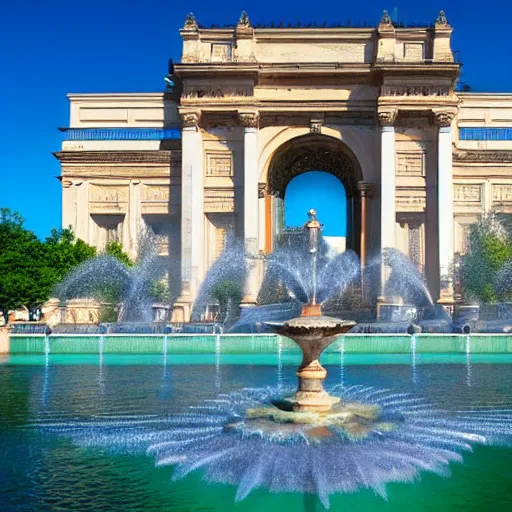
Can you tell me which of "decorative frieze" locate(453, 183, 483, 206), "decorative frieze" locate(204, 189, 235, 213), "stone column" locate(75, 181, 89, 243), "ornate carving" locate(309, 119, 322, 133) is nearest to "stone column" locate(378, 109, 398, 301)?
"ornate carving" locate(309, 119, 322, 133)

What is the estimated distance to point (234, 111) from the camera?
26781mm

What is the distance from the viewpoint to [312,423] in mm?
7391

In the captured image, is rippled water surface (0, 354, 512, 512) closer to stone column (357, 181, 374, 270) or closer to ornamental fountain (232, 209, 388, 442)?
ornamental fountain (232, 209, 388, 442)

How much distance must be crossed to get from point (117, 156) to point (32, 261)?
229 inches

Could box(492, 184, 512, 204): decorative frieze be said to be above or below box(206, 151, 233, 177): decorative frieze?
below

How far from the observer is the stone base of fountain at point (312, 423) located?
7.00 m

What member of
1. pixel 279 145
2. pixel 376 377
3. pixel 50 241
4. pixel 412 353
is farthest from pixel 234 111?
pixel 376 377

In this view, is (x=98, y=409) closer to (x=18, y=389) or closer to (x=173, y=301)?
(x=18, y=389)

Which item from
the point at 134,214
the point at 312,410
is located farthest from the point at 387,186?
the point at 312,410

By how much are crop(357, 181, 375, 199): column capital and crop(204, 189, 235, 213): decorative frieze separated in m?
4.57

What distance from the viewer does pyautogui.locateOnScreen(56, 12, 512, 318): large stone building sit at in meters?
26.6

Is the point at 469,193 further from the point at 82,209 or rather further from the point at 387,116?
the point at 82,209

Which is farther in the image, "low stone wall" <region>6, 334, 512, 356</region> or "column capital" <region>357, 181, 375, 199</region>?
"column capital" <region>357, 181, 375, 199</region>

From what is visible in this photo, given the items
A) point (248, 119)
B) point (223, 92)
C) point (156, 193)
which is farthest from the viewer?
point (156, 193)
